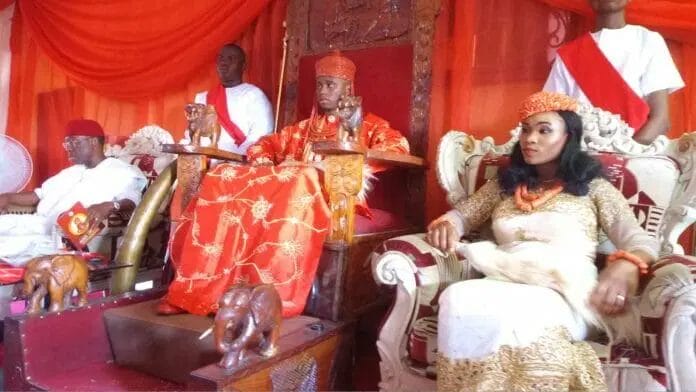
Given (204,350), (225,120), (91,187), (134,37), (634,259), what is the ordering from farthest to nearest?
1. (134,37)
2. (225,120)
3. (91,187)
4. (204,350)
5. (634,259)

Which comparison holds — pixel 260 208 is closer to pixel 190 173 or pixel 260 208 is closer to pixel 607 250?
pixel 190 173

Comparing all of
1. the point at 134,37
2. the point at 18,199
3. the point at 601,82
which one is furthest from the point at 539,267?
the point at 134,37

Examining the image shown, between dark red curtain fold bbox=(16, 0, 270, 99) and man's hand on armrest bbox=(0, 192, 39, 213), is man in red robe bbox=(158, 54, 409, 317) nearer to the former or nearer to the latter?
man's hand on armrest bbox=(0, 192, 39, 213)

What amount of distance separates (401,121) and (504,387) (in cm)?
204

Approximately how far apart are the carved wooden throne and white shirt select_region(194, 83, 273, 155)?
186 mm

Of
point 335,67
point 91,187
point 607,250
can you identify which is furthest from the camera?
point 91,187

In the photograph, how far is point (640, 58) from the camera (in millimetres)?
2473

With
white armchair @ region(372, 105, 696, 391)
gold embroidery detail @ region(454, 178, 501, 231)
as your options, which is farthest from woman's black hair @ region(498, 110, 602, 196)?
white armchair @ region(372, 105, 696, 391)

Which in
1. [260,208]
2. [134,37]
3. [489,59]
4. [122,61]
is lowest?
[260,208]

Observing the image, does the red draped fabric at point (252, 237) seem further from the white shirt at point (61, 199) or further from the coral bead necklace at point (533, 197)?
the white shirt at point (61, 199)

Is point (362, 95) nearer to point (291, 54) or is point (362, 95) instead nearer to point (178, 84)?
point (291, 54)

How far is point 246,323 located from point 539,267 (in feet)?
3.25

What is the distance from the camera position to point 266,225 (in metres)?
2.21

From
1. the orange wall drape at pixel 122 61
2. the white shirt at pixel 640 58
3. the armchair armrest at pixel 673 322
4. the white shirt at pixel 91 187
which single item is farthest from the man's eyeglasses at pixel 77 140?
the armchair armrest at pixel 673 322
